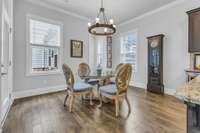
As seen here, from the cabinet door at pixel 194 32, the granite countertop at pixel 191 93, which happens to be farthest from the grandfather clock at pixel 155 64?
the granite countertop at pixel 191 93

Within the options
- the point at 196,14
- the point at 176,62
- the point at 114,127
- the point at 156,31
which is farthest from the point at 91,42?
the point at 114,127

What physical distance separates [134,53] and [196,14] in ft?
9.14

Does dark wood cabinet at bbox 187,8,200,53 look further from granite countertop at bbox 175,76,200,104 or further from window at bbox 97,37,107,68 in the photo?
window at bbox 97,37,107,68

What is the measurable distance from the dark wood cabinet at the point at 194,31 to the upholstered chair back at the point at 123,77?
2.01 metres

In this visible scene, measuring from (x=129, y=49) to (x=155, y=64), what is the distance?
1.79 meters

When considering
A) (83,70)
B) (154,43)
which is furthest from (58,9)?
(154,43)

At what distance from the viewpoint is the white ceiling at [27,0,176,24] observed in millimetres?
3947

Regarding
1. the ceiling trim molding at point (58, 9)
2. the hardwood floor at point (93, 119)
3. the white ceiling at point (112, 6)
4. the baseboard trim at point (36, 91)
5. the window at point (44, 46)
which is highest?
the white ceiling at point (112, 6)

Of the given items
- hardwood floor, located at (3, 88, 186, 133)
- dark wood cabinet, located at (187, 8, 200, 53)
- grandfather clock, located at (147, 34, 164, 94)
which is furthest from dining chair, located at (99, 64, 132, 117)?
grandfather clock, located at (147, 34, 164, 94)

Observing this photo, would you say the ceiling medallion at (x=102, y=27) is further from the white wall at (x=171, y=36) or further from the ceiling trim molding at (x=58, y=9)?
the white wall at (x=171, y=36)

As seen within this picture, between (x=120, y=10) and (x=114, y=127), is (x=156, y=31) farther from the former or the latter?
(x=114, y=127)

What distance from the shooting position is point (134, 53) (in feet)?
18.4

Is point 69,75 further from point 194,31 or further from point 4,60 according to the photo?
point 194,31

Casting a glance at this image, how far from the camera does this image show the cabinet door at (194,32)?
303cm
